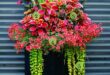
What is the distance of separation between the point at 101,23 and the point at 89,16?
0.22 meters

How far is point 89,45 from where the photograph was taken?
267 inches

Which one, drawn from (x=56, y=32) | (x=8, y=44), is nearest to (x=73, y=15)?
(x=56, y=32)

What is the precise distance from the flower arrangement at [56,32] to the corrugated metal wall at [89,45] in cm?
45

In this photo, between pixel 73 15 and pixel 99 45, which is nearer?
pixel 73 15

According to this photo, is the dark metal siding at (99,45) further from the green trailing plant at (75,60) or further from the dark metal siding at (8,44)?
the dark metal siding at (8,44)

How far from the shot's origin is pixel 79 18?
20.5 feet

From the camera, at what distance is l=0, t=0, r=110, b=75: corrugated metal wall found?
666 centimetres

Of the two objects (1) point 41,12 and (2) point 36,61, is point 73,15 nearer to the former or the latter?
(1) point 41,12

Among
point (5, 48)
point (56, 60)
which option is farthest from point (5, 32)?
point (56, 60)

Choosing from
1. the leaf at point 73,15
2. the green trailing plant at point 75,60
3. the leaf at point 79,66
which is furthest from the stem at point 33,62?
the leaf at point 73,15

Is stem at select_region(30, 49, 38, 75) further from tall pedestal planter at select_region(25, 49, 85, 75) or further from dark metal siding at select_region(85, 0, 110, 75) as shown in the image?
dark metal siding at select_region(85, 0, 110, 75)

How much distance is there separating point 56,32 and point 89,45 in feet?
3.14

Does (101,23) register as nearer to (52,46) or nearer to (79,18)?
(79,18)

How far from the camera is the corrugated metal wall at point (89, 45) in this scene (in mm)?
6656
